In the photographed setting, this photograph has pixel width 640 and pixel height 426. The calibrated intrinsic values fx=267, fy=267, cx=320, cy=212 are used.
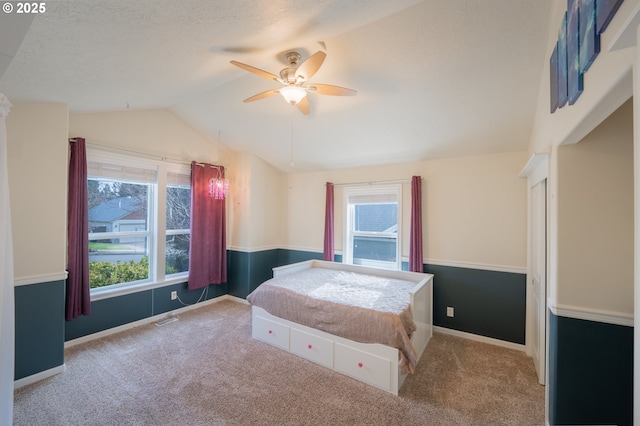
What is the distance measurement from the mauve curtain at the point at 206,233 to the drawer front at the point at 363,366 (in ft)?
8.32

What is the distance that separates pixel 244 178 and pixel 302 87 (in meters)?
2.68

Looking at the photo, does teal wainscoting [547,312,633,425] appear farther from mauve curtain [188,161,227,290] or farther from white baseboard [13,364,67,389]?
mauve curtain [188,161,227,290]

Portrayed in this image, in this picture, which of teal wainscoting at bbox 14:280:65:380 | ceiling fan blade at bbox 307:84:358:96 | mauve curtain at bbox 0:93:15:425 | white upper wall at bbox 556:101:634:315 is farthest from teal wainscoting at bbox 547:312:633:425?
teal wainscoting at bbox 14:280:65:380

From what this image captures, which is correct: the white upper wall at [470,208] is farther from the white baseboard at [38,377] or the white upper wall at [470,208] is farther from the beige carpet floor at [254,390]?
the white baseboard at [38,377]

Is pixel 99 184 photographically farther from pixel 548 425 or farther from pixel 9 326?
pixel 548 425

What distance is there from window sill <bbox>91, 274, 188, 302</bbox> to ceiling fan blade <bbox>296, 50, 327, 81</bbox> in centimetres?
334

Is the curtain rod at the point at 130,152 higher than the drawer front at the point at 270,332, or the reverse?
the curtain rod at the point at 130,152

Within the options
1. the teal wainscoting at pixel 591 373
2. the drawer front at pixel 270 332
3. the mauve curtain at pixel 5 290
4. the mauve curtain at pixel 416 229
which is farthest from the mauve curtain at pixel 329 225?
the mauve curtain at pixel 5 290

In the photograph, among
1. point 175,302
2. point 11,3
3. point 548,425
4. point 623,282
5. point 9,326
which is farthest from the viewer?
point 175,302

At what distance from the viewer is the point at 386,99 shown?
269 centimetres

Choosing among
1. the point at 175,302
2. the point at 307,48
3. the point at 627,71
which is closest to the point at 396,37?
the point at 307,48

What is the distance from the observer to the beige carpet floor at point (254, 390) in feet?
6.43

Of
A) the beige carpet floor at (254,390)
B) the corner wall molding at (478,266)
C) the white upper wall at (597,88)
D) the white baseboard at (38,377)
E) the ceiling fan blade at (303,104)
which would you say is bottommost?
the beige carpet floor at (254,390)

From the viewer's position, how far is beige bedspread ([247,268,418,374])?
2256 mm
